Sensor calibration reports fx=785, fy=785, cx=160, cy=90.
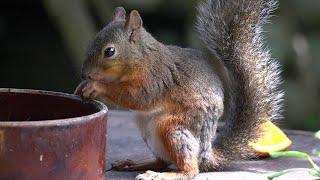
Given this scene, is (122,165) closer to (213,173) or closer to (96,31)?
(213,173)

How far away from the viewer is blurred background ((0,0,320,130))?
5.18 m

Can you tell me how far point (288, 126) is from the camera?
5328 mm

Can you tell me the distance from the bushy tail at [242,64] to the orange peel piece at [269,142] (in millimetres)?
38

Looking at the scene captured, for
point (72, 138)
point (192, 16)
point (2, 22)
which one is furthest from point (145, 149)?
point (2, 22)

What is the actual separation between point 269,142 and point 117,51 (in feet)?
2.18

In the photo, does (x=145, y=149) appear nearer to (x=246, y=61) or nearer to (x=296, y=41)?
(x=246, y=61)

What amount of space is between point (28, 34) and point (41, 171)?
164 inches

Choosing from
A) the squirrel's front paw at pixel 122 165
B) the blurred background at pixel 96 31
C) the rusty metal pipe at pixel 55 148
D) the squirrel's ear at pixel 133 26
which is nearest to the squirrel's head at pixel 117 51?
the squirrel's ear at pixel 133 26

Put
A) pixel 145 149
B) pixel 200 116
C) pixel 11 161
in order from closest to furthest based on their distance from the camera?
pixel 11 161 → pixel 200 116 → pixel 145 149

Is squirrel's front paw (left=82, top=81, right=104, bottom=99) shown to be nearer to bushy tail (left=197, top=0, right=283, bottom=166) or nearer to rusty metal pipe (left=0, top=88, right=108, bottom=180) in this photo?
rusty metal pipe (left=0, top=88, right=108, bottom=180)

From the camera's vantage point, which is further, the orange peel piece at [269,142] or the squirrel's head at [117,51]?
the orange peel piece at [269,142]

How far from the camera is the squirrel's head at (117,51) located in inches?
99.0

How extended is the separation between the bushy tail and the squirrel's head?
0.24 meters

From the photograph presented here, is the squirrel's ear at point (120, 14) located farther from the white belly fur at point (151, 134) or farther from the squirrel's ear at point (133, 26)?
the white belly fur at point (151, 134)
